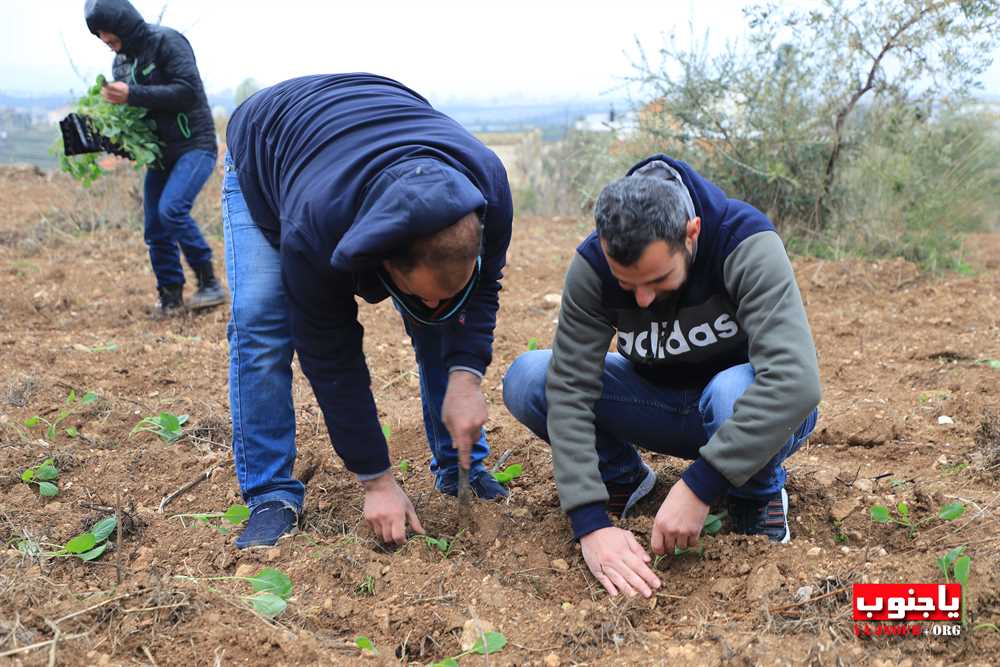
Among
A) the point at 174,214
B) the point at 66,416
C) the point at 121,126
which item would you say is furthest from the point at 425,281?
the point at 121,126

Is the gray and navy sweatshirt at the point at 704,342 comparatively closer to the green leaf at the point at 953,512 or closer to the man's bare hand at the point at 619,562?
the man's bare hand at the point at 619,562

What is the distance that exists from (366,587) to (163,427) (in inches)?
52.7

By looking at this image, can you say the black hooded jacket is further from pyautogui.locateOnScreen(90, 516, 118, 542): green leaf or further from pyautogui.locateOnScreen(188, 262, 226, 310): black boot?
pyautogui.locateOnScreen(90, 516, 118, 542): green leaf

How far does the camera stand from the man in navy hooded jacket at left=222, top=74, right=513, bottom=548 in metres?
1.61

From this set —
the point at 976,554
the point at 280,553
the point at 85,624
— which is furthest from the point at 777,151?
the point at 85,624

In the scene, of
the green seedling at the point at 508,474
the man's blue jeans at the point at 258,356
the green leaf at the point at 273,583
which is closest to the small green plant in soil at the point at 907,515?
the green seedling at the point at 508,474

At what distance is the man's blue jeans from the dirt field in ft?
0.57

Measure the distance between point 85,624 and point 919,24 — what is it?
5719 mm

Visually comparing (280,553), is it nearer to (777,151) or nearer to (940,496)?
(940,496)

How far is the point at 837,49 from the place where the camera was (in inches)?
221

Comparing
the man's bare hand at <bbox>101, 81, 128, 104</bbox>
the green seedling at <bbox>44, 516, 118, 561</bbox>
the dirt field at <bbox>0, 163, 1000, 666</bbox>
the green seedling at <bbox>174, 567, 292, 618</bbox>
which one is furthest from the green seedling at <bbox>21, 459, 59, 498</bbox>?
the man's bare hand at <bbox>101, 81, 128, 104</bbox>

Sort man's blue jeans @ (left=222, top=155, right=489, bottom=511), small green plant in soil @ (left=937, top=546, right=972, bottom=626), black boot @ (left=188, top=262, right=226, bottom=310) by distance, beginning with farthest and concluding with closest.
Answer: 1. black boot @ (left=188, top=262, right=226, bottom=310)
2. man's blue jeans @ (left=222, top=155, right=489, bottom=511)
3. small green plant in soil @ (left=937, top=546, right=972, bottom=626)

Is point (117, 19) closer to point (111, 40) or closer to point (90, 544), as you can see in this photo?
point (111, 40)

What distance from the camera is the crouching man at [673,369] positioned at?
1888 millimetres
